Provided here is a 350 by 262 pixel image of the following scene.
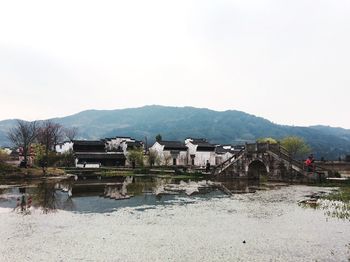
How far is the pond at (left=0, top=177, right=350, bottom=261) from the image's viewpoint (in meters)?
16.8

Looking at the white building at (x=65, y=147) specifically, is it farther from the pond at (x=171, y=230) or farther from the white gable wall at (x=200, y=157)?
the pond at (x=171, y=230)

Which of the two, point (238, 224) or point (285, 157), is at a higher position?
point (285, 157)

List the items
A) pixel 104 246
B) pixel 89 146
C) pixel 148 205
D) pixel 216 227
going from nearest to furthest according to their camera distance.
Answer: pixel 104 246 < pixel 216 227 < pixel 148 205 < pixel 89 146

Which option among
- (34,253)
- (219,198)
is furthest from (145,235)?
(219,198)

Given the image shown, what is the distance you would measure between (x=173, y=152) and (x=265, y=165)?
151ft

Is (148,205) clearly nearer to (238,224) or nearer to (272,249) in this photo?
(238,224)

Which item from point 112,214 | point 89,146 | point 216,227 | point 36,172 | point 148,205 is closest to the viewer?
point 216,227

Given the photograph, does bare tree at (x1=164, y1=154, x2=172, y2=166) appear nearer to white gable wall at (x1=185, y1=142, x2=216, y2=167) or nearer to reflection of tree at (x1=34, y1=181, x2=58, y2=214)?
white gable wall at (x1=185, y1=142, x2=216, y2=167)

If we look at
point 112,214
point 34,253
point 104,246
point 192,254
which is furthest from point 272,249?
point 112,214

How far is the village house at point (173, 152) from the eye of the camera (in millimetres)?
99688

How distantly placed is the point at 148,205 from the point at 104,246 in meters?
13.8

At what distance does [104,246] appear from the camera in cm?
1800

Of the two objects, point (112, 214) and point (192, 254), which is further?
point (112, 214)

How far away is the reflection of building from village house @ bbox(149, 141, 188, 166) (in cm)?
998
